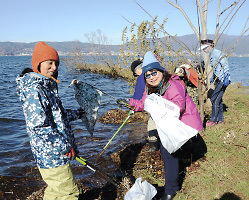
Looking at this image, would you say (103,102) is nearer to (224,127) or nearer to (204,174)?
(224,127)

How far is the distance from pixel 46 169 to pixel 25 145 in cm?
473

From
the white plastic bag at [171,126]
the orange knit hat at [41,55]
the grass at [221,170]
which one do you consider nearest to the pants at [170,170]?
the grass at [221,170]

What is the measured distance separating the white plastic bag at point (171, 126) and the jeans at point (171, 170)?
→ 1.10 feet

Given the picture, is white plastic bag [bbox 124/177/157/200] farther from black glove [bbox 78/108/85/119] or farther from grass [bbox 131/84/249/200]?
black glove [bbox 78/108/85/119]

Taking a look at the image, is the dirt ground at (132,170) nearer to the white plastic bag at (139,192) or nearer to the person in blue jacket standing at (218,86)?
the white plastic bag at (139,192)

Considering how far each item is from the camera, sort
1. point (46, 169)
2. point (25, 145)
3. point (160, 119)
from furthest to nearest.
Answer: point (25, 145), point (160, 119), point (46, 169)

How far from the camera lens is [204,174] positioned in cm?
356

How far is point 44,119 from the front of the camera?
224 centimetres

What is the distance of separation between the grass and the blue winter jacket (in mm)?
1904

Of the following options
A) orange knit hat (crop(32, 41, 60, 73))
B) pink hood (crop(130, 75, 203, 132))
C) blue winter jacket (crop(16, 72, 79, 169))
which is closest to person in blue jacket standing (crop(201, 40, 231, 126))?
pink hood (crop(130, 75, 203, 132))

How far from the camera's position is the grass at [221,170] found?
3096mm

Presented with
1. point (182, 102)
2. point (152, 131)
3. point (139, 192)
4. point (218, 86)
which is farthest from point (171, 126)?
point (218, 86)

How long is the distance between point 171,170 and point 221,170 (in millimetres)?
1167

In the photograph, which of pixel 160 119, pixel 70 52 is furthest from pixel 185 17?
pixel 70 52
